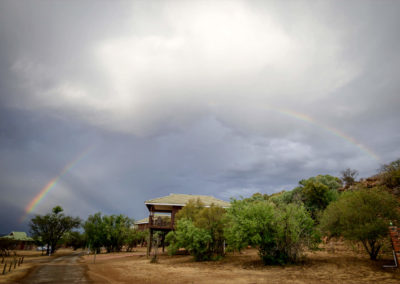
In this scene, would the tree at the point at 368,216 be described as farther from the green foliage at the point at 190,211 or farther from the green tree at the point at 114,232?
the green tree at the point at 114,232

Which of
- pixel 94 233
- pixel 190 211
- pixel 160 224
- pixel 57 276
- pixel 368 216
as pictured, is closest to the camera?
pixel 368 216

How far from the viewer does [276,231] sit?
16516mm

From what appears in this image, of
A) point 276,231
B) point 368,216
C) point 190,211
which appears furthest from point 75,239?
point 368,216

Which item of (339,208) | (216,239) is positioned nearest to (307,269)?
(339,208)

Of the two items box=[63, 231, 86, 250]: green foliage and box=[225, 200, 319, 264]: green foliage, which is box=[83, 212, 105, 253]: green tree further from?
box=[225, 200, 319, 264]: green foliage

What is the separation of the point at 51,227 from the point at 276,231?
47.1m

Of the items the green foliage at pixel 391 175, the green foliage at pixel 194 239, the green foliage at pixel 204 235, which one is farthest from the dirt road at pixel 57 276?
the green foliage at pixel 391 175

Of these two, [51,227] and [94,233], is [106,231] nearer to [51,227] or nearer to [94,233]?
[94,233]

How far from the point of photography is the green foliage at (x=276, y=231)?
16.0 metres

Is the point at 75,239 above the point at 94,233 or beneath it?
beneath

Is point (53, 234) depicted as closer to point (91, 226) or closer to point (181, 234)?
point (91, 226)

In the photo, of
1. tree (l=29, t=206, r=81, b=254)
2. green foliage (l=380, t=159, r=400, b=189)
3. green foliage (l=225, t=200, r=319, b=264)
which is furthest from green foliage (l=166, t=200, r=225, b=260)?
tree (l=29, t=206, r=81, b=254)

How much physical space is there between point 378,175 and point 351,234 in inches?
906

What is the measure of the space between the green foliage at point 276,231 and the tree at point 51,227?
4406cm
